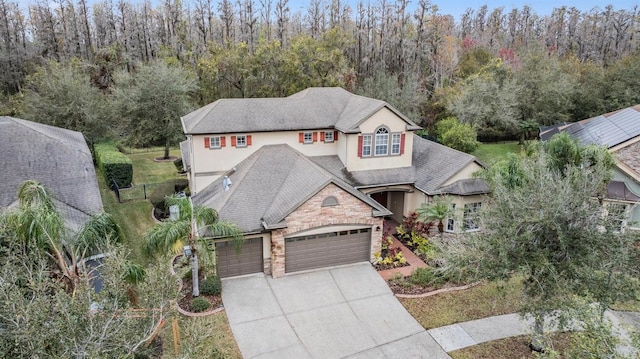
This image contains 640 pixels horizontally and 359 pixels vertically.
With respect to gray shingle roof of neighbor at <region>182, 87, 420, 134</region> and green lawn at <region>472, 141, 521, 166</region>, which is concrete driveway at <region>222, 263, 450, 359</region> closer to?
gray shingle roof of neighbor at <region>182, 87, 420, 134</region>

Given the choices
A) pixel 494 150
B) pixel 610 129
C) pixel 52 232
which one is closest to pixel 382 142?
pixel 610 129

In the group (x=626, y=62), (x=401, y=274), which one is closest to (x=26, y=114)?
(x=401, y=274)

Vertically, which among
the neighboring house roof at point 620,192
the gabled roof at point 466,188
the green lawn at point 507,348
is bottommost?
the green lawn at point 507,348

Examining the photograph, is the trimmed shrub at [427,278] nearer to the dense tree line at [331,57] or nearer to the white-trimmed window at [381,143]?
the white-trimmed window at [381,143]

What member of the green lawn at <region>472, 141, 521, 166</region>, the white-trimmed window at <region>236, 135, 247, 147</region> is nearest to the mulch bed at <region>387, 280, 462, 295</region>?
the white-trimmed window at <region>236, 135, 247, 147</region>

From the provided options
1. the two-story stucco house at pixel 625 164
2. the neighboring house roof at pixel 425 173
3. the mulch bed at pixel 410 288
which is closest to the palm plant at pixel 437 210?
the neighboring house roof at pixel 425 173

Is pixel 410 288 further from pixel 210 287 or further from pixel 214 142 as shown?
pixel 214 142

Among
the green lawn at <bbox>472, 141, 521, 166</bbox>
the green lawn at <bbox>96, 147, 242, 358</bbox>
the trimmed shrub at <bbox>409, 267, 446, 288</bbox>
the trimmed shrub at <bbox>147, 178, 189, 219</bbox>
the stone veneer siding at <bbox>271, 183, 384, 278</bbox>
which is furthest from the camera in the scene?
the green lawn at <bbox>472, 141, 521, 166</bbox>

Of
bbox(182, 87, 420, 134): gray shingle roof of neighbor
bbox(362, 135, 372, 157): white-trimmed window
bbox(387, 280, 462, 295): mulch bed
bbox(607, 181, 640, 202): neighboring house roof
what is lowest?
bbox(387, 280, 462, 295): mulch bed
